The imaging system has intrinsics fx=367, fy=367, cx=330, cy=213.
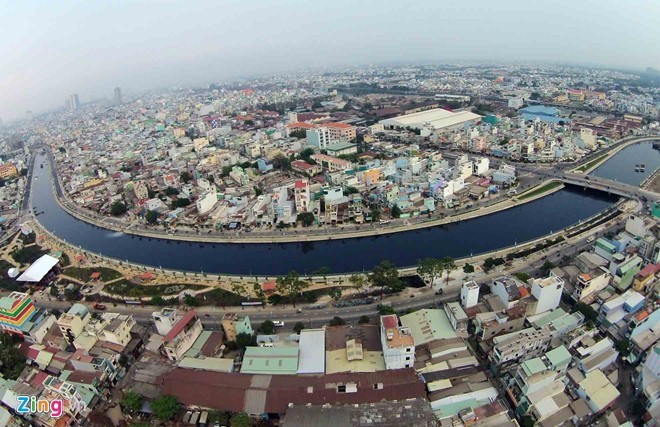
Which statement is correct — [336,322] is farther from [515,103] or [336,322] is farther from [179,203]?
[515,103]

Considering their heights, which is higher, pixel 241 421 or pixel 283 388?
pixel 283 388

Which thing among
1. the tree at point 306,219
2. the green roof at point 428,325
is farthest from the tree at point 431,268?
the tree at point 306,219

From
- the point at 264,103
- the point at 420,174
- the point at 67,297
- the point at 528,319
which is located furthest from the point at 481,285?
the point at 264,103

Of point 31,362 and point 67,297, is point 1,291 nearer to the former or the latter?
point 67,297

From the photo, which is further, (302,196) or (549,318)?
(302,196)

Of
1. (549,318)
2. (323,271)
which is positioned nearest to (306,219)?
(323,271)

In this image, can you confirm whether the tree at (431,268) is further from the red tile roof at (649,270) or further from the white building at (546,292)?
the red tile roof at (649,270)

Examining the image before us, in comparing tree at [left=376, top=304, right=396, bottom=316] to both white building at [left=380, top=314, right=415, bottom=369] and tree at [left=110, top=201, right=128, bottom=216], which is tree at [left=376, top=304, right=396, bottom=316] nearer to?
white building at [left=380, top=314, right=415, bottom=369]

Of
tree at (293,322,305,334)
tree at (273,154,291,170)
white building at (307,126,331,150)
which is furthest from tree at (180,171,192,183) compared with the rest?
tree at (293,322,305,334)
